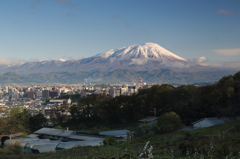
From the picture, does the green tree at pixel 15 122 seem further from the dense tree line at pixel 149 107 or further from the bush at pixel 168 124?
the bush at pixel 168 124

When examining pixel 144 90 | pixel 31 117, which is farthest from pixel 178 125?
pixel 31 117

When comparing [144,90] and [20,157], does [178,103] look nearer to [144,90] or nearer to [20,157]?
[144,90]

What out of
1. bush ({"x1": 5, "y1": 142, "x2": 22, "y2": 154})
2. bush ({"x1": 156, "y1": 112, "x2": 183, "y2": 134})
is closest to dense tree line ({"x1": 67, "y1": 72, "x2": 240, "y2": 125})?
bush ({"x1": 156, "y1": 112, "x2": 183, "y2": 134})

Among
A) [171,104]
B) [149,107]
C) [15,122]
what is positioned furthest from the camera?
[15,122]

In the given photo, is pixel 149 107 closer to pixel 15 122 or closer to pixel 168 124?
pixel 168 124

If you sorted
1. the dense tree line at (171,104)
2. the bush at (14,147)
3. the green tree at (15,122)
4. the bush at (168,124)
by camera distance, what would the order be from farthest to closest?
1. the green tree at (15,122)
2. the dense tree line at (171,104)
3. the bush at (168,124)
4. the bush at (14,147)

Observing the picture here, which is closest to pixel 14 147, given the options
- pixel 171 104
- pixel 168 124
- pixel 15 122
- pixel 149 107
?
pixel 168 124

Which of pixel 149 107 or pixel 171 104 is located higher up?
pixel 171 104

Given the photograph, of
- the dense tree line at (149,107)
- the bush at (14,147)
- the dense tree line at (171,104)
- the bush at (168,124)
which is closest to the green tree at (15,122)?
the dense tree line at (149,107)

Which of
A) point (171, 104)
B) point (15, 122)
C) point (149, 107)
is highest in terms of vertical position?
point (171, 104)

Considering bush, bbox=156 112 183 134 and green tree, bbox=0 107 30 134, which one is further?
green tree, bbox=0 107 30 134

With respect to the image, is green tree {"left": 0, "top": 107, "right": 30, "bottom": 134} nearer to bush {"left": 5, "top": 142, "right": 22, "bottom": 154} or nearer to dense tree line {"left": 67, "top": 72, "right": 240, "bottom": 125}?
dense tree line {"left": 67, "top": 72, "right": 240, "bottom": 125}

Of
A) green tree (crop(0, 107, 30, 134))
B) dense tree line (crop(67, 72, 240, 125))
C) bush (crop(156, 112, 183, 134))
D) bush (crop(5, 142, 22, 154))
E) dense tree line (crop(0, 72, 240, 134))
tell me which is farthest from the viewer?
green tree (crop(0, 107, 30, 134))
